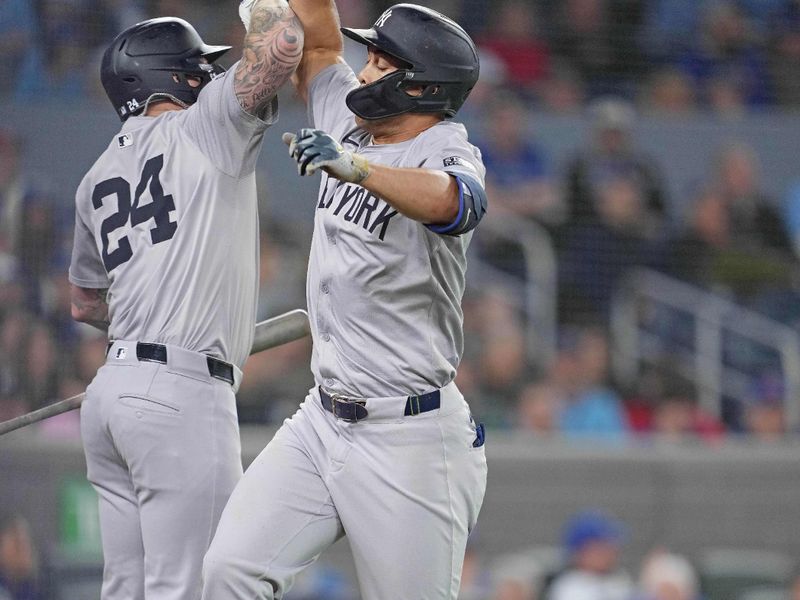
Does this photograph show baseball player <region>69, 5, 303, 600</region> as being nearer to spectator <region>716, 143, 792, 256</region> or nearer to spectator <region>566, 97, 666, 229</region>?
spectator <region>566, 97, 666, 229</region>

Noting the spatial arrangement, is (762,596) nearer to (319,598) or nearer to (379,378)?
(319,598)

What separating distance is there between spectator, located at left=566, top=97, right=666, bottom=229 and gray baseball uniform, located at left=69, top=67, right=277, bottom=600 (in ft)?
19.3

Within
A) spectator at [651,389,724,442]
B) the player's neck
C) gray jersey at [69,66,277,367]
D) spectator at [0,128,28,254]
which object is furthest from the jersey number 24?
spectator at [651,389,724,442]

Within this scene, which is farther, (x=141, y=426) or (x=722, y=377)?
(x=722, y=377)

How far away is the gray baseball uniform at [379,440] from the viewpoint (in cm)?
359

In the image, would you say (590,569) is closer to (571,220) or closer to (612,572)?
(612,572)

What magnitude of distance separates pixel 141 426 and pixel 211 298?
41 centimetres

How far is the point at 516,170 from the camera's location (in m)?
9.72

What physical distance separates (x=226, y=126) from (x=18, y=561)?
13.9 feet

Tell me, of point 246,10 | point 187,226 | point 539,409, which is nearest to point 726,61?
point 539,409

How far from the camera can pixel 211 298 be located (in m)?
3.91

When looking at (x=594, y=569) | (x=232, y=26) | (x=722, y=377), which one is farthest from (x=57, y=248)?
(x=722, y=377)

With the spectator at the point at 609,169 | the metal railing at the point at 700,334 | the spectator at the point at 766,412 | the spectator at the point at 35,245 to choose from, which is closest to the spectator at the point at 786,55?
the spectator at the point at 609,169

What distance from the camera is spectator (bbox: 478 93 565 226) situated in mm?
9594
